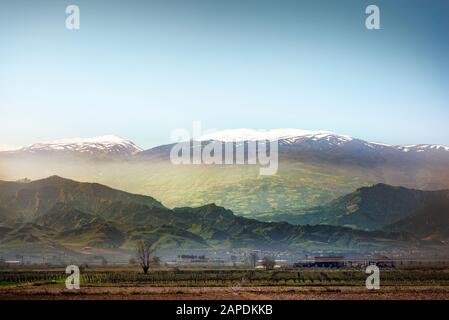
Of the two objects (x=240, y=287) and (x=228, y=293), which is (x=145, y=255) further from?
(x=228, y=293)

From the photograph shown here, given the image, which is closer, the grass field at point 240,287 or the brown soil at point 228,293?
the brown soil at point 228,293

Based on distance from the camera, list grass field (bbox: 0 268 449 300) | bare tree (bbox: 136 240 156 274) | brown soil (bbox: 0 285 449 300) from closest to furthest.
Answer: brown soil (bbox: 0 285 449 300) < grass field (bbox: 0 268 449 300) < bare tree (bbox: 136 240 156 274)

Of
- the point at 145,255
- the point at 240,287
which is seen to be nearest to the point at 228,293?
the point at 240,287

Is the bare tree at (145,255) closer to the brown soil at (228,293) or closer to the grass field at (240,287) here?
the grass field at (240,287)

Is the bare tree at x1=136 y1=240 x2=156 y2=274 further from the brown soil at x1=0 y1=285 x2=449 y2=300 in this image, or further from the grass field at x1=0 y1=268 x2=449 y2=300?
the brown soil at x1=0 y1=285 x2=449 y2=300

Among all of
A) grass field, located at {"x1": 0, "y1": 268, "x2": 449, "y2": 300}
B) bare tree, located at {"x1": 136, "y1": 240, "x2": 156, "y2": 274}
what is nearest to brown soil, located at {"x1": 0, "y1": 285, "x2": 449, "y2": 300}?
grass field, located at {"x1": 0, "y1": 268, "x2": 449, "y2": 300}

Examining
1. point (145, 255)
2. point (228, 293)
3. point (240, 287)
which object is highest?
point (228, 293)

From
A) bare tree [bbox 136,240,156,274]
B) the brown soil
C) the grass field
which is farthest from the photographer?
bare tree [bbox 136,240,156,274]

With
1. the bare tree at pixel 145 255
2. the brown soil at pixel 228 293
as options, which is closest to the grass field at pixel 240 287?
the brown soil at pixel 228 293

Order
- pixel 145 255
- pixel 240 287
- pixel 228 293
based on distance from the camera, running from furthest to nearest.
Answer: pixel 145 255 < pixel 240 287 < pixel 228 293
